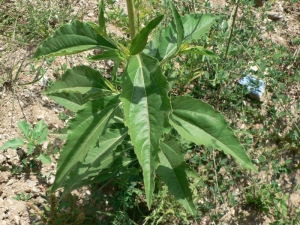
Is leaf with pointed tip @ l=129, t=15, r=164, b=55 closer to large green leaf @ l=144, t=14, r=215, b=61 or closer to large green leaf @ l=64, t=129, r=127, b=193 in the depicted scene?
large green leaf @ l=144, t=14, r=215, b=61

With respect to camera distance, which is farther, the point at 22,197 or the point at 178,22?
the point at 22,197

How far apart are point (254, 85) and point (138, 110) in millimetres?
1935

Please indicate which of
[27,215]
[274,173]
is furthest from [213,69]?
[27,215]

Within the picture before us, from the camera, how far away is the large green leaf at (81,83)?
2119 mm

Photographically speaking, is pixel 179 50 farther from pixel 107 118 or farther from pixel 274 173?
pixel 274 173

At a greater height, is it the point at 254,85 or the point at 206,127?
the point at 206,127

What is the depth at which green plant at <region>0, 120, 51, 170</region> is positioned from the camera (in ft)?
9.49

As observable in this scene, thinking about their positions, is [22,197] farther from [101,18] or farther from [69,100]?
[101,18]

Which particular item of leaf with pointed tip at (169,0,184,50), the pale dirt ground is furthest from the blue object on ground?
leaf with pointed tip at (169,0,184,50)

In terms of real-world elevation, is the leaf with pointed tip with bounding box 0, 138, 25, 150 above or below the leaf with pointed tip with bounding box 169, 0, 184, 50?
below

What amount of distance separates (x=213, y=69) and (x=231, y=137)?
56.2 inches

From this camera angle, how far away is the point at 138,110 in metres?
1.75

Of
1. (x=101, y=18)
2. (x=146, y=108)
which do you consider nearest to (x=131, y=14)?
(x=101, y=18)

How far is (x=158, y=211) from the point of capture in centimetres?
277
